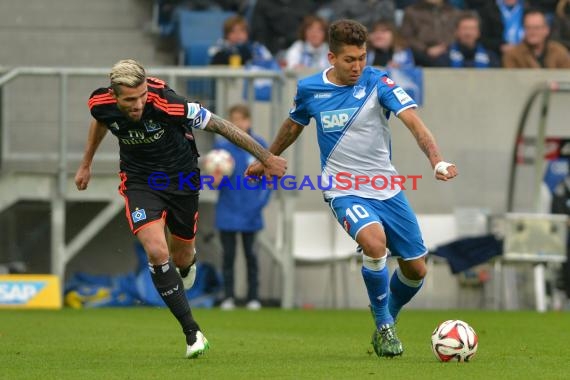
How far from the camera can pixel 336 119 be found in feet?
30.6

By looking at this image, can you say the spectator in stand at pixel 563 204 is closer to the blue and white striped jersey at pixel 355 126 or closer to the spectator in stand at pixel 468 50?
the spectator in stand at pixel 468 50

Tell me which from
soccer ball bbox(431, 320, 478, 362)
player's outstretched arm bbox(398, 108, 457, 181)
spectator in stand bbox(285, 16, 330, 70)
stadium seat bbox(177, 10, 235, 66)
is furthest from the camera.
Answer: stadium seat bbox(177, 10, 235, 66)

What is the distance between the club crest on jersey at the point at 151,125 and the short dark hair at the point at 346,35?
4.41 ft

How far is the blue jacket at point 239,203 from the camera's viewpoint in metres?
16.0

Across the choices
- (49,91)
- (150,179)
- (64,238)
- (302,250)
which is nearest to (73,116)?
(49,91)

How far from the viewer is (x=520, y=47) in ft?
58.4

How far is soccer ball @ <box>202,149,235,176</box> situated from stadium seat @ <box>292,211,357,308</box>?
1.47m

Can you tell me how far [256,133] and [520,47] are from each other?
12.7 feet

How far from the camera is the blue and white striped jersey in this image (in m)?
9.27

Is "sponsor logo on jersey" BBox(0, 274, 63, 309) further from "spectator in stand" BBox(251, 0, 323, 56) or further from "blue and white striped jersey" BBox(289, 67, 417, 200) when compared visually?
"blue and white striped jersey" BBox(289, 67, 417, 200)

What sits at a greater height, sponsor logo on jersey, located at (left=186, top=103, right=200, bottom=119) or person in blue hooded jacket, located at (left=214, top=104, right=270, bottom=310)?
sponsor logo on jersey, located at (left=186, top=103, right=200, bottom=119)

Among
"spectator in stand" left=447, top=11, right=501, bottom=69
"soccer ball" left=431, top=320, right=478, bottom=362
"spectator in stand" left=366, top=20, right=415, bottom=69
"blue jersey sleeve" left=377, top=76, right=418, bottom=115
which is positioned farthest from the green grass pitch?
"spectator in stand" left=447, top=11, right=501, bottom=69

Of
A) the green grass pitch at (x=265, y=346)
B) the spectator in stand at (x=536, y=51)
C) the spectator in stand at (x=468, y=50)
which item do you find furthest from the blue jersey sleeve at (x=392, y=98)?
the spectator in stand at (x=468, y=50)

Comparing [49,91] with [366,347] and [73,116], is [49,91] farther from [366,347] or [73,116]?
[366,347]
